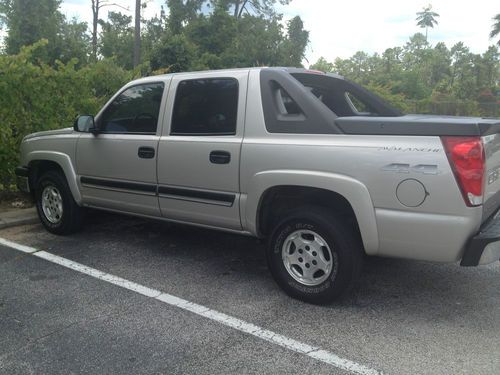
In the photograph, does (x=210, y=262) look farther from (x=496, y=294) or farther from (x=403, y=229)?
(x=496, y=294)

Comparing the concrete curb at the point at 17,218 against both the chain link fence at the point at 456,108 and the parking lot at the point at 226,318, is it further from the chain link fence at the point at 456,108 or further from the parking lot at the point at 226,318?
the chain link fence at the point at 456,108

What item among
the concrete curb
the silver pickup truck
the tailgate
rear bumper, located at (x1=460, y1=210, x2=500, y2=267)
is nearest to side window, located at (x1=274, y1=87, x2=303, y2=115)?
the silver pickup truck

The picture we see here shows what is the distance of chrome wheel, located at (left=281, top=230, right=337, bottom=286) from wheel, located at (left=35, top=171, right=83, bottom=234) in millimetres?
2788

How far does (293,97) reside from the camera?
12.4 ft

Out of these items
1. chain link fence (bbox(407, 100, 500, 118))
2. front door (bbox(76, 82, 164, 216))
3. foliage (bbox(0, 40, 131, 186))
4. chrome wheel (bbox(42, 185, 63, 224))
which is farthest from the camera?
chain link fence (bbox(407, 100, 500, 118))

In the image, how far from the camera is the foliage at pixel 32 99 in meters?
6.70

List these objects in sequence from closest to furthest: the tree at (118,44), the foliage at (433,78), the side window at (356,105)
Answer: the side window at (356,105) < the foliage at (433,78) < the tree at (118,44)

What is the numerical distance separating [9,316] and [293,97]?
2.70m

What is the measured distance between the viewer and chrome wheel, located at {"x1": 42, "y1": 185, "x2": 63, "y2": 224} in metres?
5.50

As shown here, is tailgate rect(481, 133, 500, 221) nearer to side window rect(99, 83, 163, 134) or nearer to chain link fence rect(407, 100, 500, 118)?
side window rect(99, 83, 163, 134)

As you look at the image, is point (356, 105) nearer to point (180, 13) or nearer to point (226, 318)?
point (226, 318)

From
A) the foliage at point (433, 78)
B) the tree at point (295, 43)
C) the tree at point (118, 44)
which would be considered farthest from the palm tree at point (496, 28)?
the tree at point (118, 44)

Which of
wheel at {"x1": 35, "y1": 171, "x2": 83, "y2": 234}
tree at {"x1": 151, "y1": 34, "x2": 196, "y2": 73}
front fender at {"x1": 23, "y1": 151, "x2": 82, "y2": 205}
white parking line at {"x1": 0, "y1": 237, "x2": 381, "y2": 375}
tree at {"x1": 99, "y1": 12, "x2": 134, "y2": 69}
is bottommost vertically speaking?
white parking line at {"x1": 0, "y1": 237, "x2": 381, "y2": 375}

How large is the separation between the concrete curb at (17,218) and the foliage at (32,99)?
2.89 ft
